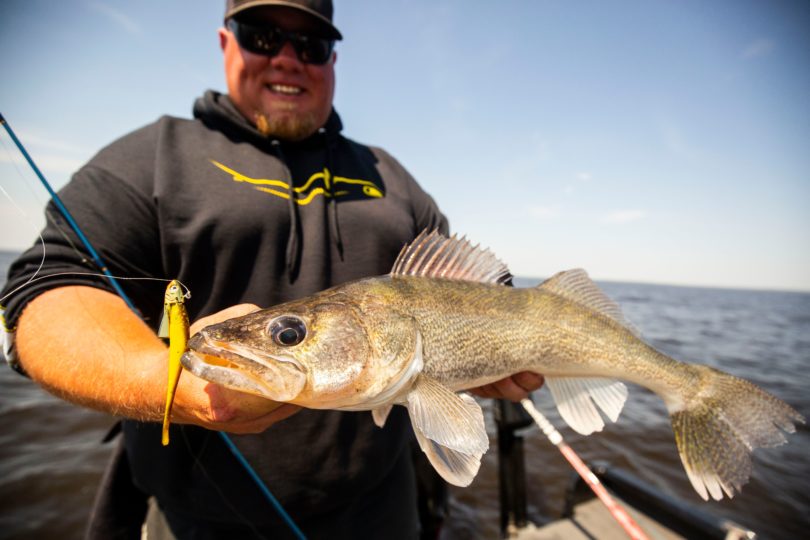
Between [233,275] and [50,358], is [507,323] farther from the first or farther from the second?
[50,358]

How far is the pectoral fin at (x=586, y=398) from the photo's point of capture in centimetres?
255

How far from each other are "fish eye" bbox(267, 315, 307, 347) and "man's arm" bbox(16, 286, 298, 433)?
0.27 meters

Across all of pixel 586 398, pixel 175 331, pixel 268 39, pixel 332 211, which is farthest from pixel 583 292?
pixel 268 39

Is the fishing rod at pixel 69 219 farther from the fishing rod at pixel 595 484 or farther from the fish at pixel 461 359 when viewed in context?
the fishing rod at pixel 595 484

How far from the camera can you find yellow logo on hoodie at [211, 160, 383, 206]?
2350 mm

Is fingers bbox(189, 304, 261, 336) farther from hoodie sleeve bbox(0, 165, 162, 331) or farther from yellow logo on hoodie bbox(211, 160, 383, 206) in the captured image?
yellow logo on hoodie bbox(211, 160, 383, 206)

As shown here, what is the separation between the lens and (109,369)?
4.90ft

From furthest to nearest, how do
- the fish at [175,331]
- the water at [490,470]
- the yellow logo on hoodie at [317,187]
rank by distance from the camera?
the water at [490,470] → the yellow logo on hoodie at [317,187] → the fish at [175,331]

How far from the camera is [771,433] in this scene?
7.66 feet

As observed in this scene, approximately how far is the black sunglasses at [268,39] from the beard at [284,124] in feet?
1.48

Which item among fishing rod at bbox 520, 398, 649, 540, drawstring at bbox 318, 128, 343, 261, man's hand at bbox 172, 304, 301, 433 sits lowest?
fishing rod at bbox 520, 398, 649, 540

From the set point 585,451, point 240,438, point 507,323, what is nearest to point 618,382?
point 507,323

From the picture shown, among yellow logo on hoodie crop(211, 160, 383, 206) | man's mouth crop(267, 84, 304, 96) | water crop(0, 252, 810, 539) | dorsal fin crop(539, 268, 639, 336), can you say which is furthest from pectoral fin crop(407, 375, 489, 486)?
water crop(0, 252, 810, 539)

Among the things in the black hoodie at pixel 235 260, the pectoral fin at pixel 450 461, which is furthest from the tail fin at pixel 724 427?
the black hoodie at pixel 235 260
